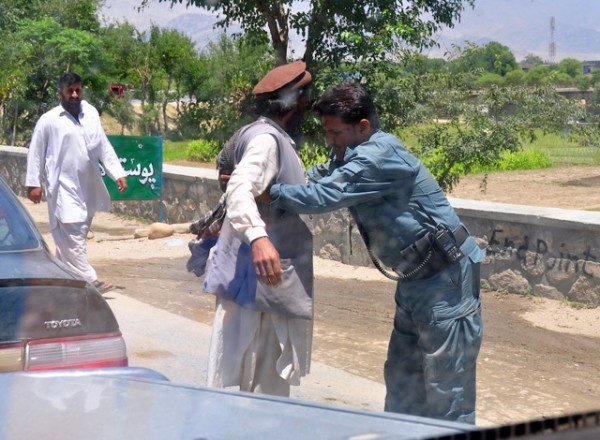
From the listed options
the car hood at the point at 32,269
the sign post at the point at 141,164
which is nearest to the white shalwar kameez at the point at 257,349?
Result: the car hood at the point at 32,269

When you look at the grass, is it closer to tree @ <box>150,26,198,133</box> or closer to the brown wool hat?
tree @ <box>150,26,198,133</box>

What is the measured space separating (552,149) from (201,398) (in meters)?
29.9

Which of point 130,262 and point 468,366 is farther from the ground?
point 468,366

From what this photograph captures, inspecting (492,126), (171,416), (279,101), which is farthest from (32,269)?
(492,126)

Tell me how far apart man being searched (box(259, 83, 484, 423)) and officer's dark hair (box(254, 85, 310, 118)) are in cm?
31

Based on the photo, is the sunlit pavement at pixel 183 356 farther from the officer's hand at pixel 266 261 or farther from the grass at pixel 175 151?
the grass at pixel 175 151

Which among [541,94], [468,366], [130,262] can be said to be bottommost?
[130,262]

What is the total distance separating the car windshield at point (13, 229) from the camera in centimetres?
451

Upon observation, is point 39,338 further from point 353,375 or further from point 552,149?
point 552,149

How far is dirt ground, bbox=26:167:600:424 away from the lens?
18.5 feet

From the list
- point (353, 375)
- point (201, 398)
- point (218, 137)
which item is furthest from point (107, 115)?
point (201, 398)

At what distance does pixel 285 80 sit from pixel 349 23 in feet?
21.1

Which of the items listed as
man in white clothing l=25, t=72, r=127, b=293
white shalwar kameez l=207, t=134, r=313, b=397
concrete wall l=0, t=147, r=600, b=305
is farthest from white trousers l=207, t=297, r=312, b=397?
man in white clothing l=25, t=72, r=127, b=293

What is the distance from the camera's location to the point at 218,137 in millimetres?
11156
